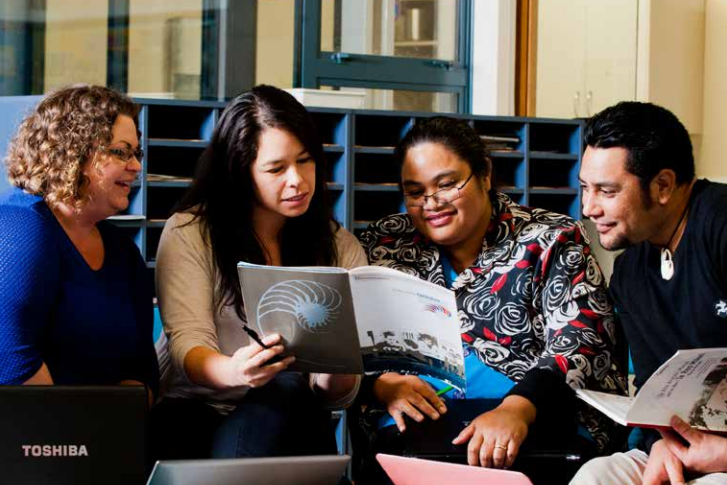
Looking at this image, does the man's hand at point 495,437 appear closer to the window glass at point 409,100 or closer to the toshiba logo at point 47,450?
the toshiba logo at point 47,450

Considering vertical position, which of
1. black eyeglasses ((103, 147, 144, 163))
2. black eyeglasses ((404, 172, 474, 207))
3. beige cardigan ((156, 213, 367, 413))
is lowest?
beige cardigan ((156, 213, 367, 413))

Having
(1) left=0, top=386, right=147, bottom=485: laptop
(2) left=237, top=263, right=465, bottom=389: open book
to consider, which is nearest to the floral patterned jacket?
(2) left=237, top=263, right=465, bottom=389: open book

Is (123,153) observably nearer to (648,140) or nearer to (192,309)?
(192,309)

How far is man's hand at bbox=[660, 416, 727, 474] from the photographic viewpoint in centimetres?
157

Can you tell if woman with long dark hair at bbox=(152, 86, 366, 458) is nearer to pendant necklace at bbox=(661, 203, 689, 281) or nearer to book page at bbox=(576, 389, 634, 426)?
book page at bbox=(576, 389, 634, 426)

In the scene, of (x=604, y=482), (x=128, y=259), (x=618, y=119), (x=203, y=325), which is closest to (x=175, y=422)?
(x=203, y=325)

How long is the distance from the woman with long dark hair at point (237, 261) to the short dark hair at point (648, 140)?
597 mm

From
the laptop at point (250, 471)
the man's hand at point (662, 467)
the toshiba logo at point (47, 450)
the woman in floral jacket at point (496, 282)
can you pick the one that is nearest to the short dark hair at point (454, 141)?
the woman in floral jacket at point (496, 282)

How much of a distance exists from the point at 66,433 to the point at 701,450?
1028 mm

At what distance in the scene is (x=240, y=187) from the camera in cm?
195

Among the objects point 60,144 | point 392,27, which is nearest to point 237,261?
point 60,144

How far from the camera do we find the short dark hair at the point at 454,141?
6.75 feet

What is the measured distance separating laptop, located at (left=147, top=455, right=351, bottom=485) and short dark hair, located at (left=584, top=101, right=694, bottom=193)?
0.86 meters

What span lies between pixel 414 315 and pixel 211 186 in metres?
0.55
